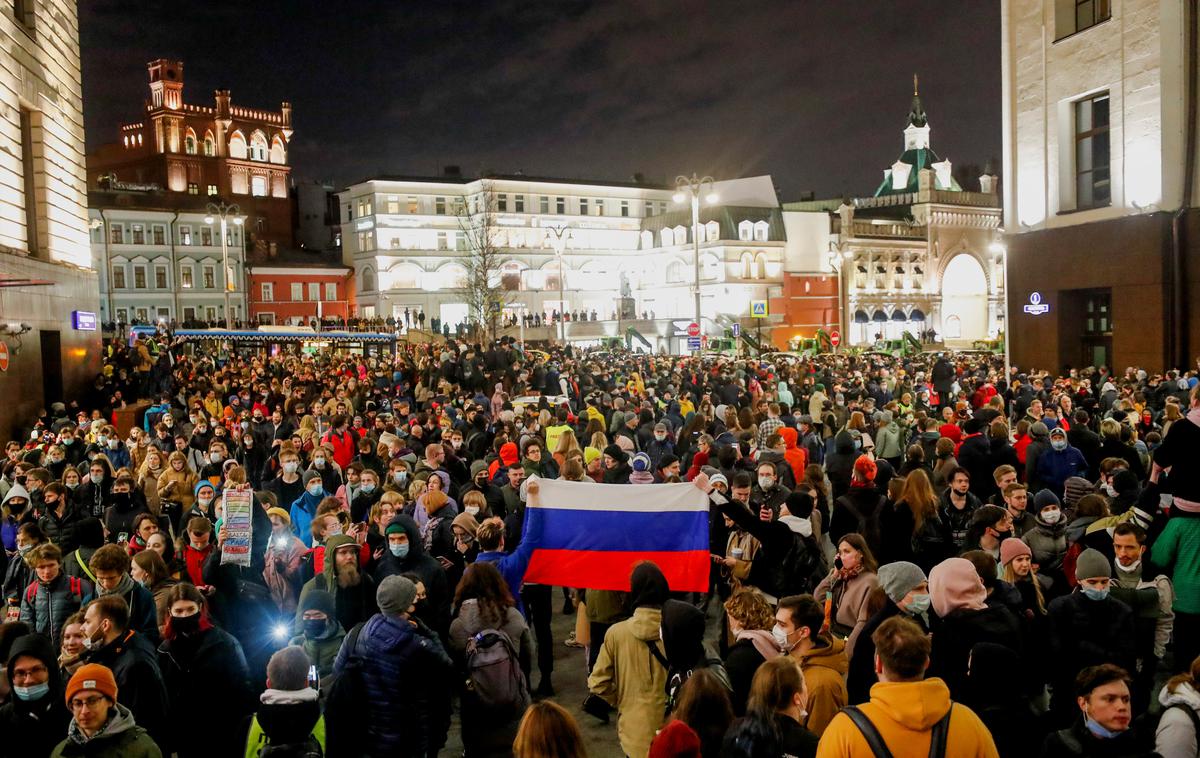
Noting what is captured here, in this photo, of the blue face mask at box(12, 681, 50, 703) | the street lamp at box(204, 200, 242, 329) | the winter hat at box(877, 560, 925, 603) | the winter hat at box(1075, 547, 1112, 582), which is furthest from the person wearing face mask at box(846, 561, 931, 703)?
the street lamp at box(204, 200, 242, 329)

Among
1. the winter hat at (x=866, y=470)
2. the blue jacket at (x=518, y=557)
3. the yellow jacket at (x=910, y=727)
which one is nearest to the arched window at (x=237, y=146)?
the blue jacket at (x=518, y=557)

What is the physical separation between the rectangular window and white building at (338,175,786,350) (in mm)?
44013

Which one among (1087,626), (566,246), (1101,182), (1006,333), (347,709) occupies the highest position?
(566,246)

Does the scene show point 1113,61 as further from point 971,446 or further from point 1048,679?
point 1048,679

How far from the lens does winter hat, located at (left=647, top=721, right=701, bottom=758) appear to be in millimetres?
3656

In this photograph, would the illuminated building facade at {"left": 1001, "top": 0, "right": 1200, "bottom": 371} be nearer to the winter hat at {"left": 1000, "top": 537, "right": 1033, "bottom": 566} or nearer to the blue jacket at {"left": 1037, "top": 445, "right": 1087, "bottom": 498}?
the blue jacket at {"left": 1037, "top": 445, "right": 1087, "bottom": 498}

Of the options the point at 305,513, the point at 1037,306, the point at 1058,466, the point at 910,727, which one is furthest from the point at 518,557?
the point at 1037,306

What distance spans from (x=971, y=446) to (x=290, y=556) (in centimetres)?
702

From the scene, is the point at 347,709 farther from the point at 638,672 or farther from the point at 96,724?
the point at 638,672

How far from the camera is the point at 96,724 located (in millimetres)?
4371

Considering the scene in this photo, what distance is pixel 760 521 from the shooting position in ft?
23.0

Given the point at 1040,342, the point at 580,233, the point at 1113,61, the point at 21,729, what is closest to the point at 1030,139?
the point at 1113,61

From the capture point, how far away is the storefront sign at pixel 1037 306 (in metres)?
27.2

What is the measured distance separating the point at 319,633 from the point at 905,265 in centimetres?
8411
